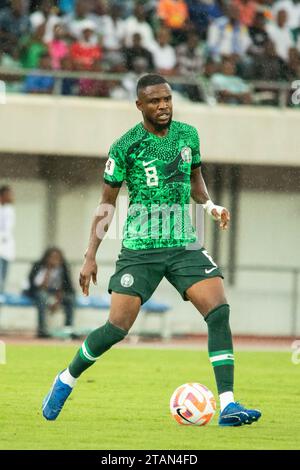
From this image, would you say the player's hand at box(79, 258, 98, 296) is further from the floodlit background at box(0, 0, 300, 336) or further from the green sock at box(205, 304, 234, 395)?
the floodlit background at box(0, 0, 300, 336)

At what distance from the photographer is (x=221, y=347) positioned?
9414 mm

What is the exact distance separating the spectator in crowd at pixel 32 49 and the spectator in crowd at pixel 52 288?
3292mm

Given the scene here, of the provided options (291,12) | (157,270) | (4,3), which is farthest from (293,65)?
(157,270)

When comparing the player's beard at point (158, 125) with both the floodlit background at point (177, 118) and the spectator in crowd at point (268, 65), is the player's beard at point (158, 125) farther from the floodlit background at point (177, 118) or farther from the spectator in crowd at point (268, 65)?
the spectator in crowd at point (268, 65)

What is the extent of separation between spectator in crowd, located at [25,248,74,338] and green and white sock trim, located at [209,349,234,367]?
12.1 metres

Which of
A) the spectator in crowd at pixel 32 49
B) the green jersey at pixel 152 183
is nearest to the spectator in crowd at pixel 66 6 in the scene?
the spectator in crowd at pixel 32 49

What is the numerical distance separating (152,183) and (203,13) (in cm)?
1409

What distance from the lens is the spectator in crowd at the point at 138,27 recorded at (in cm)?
2247

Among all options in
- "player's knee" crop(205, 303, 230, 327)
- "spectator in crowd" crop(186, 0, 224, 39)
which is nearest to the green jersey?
"player's knee" crop(205, 303, 230, 327)

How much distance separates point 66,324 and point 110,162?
39.8 feet

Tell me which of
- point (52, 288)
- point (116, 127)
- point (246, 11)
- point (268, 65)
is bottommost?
point (52, 288)

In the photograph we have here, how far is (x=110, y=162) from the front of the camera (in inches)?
379

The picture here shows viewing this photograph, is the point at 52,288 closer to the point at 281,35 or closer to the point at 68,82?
the point at 68,82

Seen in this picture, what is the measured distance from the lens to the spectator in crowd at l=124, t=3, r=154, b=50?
22469mm
